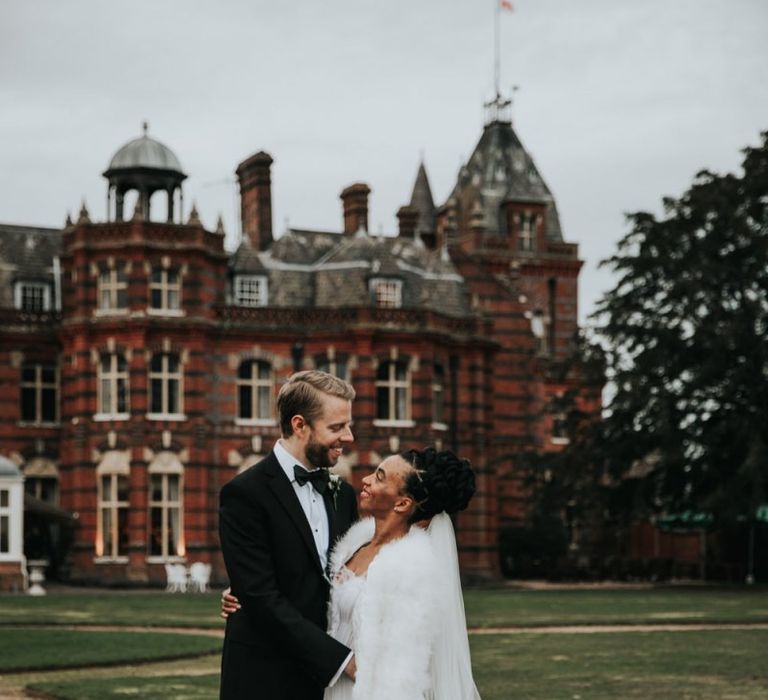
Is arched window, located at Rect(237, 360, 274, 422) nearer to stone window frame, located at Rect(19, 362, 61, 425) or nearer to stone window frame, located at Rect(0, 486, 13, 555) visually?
stone window frame, located at Rect(19, 362, 61, 425)

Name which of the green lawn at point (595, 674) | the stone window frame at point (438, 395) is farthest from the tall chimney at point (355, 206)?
the green lawn at point (595, 674)

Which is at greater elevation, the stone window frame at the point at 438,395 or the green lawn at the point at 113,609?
the stone window frame at the point at 438,395

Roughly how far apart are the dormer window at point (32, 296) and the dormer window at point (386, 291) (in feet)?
31.1

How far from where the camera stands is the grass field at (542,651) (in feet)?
47.5

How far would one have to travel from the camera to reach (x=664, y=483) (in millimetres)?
41062

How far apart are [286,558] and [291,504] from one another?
0.71 ft

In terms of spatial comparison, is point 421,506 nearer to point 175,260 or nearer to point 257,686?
point 257,686

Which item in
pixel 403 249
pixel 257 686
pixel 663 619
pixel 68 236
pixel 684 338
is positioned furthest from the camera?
pixel 403 249

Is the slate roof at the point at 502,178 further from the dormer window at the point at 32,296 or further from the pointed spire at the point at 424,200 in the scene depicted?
the dormer window at the point at 32,296

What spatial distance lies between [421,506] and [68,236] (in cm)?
3865

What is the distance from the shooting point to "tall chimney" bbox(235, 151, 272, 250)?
49.8m

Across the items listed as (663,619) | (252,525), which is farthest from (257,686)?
(663,619)

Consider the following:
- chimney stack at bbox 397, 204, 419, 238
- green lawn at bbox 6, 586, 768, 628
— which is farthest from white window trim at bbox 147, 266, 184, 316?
chimney stack at bbox 397, 204, 419, 238

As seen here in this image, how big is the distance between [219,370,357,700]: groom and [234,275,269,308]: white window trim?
38.9 meters
